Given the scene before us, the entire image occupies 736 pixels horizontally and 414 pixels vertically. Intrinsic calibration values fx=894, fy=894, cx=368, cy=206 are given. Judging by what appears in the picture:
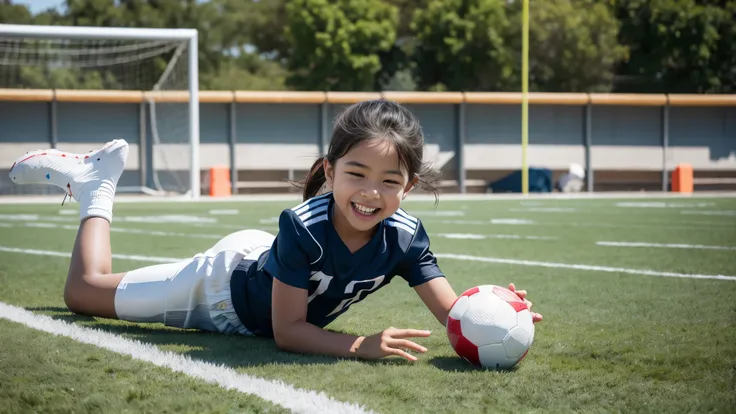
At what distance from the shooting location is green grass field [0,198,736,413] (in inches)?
113

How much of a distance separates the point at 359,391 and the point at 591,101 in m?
28.0

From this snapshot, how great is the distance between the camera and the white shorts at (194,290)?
4203 millimetres

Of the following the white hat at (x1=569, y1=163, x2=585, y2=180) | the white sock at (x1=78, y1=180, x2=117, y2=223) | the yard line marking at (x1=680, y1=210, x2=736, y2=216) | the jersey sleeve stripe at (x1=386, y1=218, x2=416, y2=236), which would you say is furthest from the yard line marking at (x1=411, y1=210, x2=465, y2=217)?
the white hat at (x1=569, y1=163, x2=585, y2=180)

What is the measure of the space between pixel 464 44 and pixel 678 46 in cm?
1076

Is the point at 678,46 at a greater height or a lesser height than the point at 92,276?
greater

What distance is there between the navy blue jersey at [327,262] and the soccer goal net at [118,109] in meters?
18.9

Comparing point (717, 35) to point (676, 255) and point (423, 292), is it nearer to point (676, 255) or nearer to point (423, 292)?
point (676, 255)

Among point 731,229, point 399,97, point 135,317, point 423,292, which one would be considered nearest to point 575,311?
point 423,292

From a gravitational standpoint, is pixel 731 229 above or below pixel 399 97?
below

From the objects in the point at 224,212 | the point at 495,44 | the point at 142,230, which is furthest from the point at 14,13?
the point at 142,230

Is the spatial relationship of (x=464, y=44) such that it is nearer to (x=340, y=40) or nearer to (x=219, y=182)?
(x=340, y=40)

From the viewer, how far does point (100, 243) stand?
486 cm

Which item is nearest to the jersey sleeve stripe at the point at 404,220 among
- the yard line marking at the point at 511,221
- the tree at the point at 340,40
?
the yard line marking at the point at 511,221

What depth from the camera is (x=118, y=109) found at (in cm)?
2716
